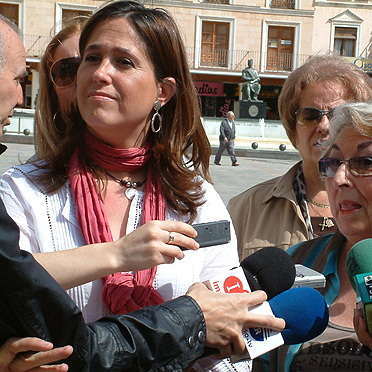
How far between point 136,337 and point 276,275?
1.70 ft

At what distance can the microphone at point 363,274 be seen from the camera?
4.99 feet

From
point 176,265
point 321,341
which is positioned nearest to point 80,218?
point 176,265

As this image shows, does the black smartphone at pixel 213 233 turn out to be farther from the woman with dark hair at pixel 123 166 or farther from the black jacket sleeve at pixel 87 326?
the woman with dark hair at pixel 123 166

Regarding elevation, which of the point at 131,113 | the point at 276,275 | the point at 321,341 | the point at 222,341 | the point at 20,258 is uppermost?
the point at 131,113

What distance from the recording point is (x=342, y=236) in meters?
2.35

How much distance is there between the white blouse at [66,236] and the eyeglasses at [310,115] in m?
1.23

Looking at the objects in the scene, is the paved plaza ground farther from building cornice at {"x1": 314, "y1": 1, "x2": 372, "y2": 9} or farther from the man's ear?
building cornice at {"x1": 314, "y1": 1, "x2": 372, "y2": 9}

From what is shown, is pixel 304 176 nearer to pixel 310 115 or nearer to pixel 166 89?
pixel 310 115

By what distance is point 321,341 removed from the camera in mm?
2014

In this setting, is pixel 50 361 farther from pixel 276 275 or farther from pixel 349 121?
pixel 349 121

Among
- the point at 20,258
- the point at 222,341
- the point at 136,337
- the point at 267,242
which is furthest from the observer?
the point at 267,242

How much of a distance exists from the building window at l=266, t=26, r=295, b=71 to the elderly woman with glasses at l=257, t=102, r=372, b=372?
32.2m

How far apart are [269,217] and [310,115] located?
2.04 feet

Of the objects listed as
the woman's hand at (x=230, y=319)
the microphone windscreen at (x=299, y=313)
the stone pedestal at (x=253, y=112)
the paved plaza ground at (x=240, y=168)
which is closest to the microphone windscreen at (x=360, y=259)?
the microphone windscreen at (x=299, y=313)
